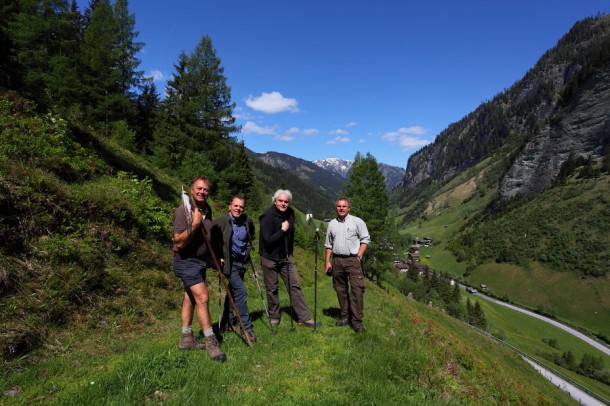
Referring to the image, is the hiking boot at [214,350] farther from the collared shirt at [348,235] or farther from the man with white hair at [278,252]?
the collared shirt at [348,235]

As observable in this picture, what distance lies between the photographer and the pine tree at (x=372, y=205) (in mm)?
40219

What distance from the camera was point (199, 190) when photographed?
6082 mm

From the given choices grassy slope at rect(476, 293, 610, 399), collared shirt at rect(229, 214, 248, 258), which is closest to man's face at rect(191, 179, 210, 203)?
collared shirt at rect(229, 214, 248, 258)

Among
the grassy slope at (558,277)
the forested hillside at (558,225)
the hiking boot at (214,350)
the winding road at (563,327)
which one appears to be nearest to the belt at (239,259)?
the hiking boot at (214,350)

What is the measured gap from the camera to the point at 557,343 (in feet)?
268

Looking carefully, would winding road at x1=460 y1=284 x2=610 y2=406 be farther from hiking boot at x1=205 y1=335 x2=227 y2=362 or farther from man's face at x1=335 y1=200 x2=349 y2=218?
hiking boot at x1=205 y1=335 x2=227 y2=362

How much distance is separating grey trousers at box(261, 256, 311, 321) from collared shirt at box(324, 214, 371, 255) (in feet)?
4.10

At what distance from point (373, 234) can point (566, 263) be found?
372 ft

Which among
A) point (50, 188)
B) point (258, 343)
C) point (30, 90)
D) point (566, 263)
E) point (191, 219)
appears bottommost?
point (566, 263)

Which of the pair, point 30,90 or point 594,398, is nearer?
point 30,90

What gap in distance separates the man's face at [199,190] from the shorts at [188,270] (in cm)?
115

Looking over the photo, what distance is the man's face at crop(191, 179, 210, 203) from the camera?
6.08 metres

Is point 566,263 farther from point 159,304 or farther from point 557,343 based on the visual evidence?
point 159,304

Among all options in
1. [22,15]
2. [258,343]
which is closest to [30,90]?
[258,343]
